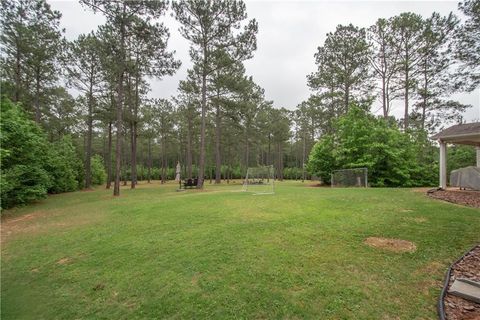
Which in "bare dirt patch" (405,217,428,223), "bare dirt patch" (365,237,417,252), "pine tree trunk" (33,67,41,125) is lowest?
"bare dirt patch" (365,237,417,252)

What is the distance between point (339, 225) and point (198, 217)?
3.95 metres

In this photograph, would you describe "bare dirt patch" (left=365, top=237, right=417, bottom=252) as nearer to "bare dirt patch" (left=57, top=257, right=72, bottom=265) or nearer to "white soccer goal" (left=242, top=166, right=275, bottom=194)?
"bare dirt patch" (left=57, top=257, right=72, bottom=265)

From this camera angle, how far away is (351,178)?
15.9 m

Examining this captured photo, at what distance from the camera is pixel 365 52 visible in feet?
65.3

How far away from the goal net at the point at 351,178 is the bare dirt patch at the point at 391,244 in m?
10.9

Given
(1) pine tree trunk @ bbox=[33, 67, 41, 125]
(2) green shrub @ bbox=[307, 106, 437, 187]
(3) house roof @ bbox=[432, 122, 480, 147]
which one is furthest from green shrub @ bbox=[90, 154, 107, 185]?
(3) house roof @ bbox=[432, 122, 480, 147]

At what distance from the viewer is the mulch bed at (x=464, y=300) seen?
9.57 ft

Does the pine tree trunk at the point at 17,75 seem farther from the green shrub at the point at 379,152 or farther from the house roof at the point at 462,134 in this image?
the house roof at the point at 462,134

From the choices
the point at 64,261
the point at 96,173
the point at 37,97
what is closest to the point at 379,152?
the point at 64,261

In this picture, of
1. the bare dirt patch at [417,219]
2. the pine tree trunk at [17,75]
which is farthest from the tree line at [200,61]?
the bare dirt patch at [417,219]

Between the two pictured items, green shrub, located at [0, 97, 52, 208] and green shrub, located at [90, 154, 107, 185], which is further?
green shrub, located at [90, 154, 107, 185]

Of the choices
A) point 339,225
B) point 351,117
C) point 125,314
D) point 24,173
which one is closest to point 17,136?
point 24,173

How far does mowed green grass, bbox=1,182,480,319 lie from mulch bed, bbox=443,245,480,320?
0.15 m

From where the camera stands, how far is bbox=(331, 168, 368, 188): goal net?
1543 centimetres
